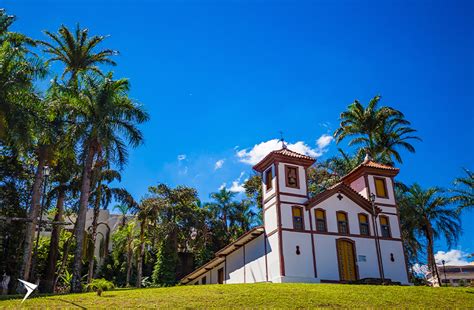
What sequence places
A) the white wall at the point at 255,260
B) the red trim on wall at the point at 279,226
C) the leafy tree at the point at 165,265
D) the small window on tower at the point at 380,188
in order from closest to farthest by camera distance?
the red trim on wall at the point at 279,226, the white wall at the point at 255,260, the small window on tower at the point at 380,188, the leafy tree at the point at 165,265

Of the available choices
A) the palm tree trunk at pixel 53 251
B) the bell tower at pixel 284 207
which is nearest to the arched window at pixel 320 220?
the bell tower at pixel 284 207

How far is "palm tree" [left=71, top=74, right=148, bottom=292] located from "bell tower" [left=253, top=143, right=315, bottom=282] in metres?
10.1

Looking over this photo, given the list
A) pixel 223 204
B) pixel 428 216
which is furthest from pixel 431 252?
pixel 223 204

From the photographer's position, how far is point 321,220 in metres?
32.0

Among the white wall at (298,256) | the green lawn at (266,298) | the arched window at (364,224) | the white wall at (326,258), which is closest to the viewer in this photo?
the green lawn at (266,298)

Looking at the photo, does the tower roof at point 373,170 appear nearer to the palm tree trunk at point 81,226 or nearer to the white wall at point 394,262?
the white wall at point 394,262

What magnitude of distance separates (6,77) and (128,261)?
94.2ft

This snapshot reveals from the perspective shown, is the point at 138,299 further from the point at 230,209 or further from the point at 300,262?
the point at 230,209

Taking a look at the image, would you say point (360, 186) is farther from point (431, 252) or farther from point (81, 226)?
point (81, 226)

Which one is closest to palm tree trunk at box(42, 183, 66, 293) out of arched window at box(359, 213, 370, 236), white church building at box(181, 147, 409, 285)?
white church building at box(181, 147, 409, 285)

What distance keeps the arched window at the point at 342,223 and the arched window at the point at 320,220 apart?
3.90ft

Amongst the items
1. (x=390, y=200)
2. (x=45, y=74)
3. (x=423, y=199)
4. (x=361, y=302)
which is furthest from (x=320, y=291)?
(x=423, y=199)

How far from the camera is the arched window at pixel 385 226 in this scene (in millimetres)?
33938

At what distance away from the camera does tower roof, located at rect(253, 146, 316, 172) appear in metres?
32.5
